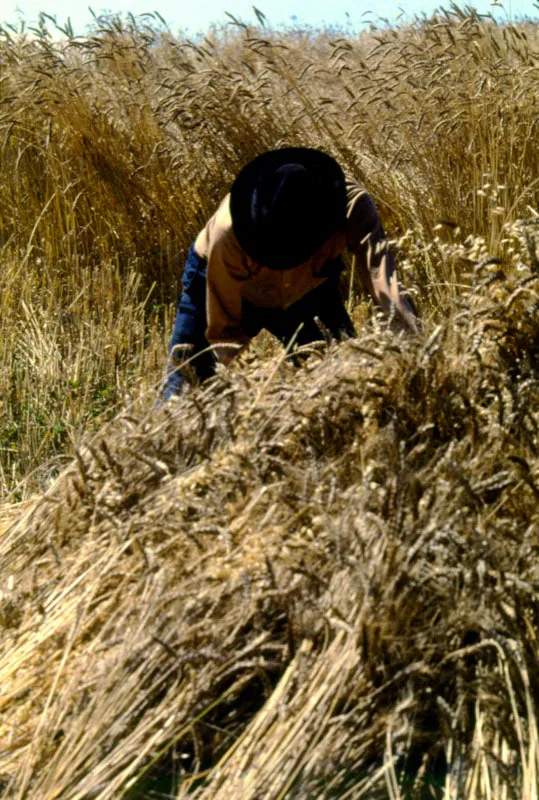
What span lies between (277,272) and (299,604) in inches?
54.2

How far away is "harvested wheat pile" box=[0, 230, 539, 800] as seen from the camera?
2348 mm

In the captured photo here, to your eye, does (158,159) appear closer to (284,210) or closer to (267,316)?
(267,316)

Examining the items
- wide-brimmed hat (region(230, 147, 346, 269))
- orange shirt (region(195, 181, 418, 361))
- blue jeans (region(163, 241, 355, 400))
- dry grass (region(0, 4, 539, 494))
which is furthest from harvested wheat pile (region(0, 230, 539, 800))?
dry grass (region(0, 4, 539, 494))

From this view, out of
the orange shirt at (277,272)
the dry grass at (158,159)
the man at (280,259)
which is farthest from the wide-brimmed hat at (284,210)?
the dry grass at (158,159)

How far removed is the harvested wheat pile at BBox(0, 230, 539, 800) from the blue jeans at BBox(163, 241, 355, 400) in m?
0.89

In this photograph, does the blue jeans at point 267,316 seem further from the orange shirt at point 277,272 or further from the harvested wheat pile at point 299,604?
the harvested wheat pile at point 299,604

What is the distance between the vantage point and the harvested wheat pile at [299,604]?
2348 millimetres

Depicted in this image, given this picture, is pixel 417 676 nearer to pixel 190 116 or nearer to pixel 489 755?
pixel 489 755

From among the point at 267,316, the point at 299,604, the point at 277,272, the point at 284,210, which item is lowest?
the point at 299,604

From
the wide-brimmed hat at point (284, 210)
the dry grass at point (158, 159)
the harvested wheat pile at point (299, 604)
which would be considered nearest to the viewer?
the harvested wheat pile at point (299, 604)

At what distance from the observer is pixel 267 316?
379 cm

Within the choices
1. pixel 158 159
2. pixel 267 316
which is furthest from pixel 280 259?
pixel 158 159

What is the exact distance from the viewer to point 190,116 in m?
5.75

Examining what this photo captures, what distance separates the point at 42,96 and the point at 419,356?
367 cm
